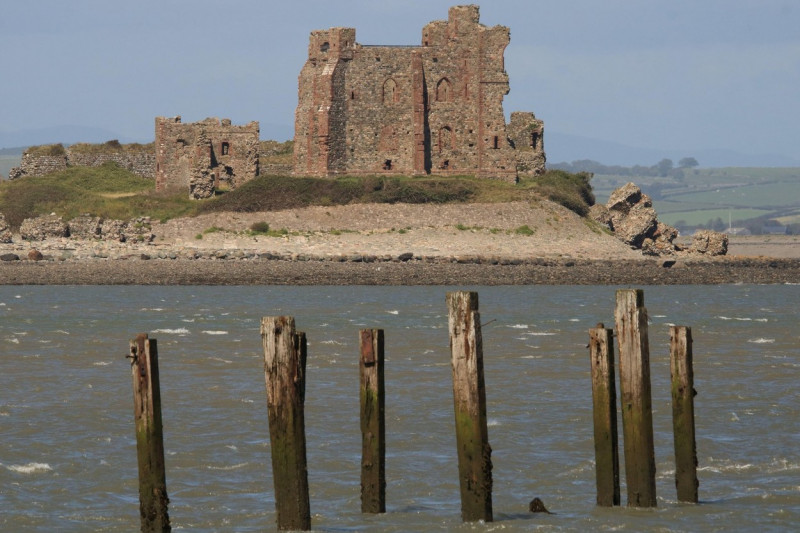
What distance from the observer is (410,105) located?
7325cm

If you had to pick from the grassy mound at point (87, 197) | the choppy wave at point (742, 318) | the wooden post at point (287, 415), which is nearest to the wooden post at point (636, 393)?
the wooden post at point (287, 415)

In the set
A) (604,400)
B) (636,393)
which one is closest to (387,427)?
(604,400)

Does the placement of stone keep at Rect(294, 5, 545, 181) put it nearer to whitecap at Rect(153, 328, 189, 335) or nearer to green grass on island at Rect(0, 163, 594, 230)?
green grass on island at Rect(0, 163, 594, 230)

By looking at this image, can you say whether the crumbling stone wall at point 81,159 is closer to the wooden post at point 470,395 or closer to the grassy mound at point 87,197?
the grassy mound at point 87,197

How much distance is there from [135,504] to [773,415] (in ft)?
35.4

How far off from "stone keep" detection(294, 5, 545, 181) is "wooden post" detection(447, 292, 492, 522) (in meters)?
58.1

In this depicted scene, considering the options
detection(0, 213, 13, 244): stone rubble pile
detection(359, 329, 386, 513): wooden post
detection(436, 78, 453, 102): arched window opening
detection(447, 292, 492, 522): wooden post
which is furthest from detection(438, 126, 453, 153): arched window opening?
detection(447, 292, 492, 522): wooden post

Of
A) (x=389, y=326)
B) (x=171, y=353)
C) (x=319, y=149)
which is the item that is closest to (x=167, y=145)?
(x=319, y=149)

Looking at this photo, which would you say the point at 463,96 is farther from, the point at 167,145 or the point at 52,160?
the point at 52,160

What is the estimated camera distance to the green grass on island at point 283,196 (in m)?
68.5

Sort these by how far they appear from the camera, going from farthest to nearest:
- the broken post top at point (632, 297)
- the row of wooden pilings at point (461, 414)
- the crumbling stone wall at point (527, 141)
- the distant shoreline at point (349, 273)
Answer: the crumbling stone wall at point (527, 141) → the distant shoreline at point (349, 273) → the broken post top at point (632, 297) → the row of wooden pilings at point (461, 414)

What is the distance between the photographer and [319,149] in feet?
238

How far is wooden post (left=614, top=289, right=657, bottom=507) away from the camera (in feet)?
49.7

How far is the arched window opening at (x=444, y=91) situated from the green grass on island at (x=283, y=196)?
14.6ft
